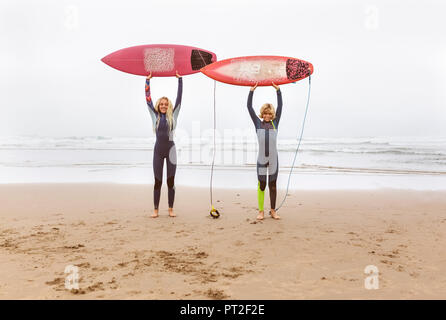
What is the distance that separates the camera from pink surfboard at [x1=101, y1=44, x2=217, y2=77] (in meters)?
5.49

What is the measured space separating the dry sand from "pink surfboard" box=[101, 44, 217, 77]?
7.65ft

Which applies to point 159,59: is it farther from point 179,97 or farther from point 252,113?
point 252,113

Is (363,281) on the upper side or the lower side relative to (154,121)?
lower

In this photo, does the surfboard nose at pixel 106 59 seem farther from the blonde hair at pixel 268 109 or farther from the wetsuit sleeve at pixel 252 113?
the blonde hair at pixel 268 109

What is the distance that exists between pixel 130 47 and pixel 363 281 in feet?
16.5

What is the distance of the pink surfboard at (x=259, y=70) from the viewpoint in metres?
5.21

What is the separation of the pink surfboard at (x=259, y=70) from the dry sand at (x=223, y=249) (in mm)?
2119

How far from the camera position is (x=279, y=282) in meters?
2.60

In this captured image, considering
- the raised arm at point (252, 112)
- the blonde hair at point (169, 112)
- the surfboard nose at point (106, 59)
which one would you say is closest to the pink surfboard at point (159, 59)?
the surfboard nose at point (106, 59)

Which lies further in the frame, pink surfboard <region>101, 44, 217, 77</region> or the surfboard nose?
the surfboard nose

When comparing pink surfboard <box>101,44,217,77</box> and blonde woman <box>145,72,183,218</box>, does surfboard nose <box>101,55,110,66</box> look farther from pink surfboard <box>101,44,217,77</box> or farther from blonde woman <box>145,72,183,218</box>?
blonde woman <box>145,72,183,218</box>

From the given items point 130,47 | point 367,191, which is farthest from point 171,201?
point 367,191

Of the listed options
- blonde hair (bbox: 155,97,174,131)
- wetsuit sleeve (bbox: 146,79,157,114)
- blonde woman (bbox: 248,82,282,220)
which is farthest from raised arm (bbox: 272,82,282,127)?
wetsuit sleeve (bbox: 146,79,157,114)
